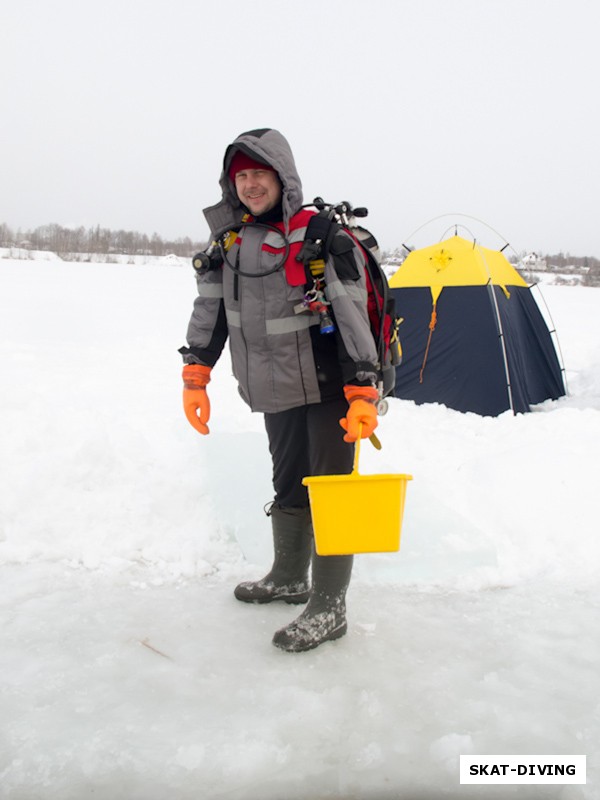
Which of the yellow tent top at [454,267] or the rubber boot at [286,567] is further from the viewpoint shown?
the yellow tent top at [454,267]

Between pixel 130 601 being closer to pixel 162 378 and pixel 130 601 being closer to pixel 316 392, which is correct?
pixel 316 392

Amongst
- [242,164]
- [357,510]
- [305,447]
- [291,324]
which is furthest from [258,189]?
[357,510]

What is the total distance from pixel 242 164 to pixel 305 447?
3.58ft

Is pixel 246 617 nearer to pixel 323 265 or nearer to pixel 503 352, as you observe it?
pixel 323 265

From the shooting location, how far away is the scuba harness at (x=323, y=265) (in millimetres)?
2143

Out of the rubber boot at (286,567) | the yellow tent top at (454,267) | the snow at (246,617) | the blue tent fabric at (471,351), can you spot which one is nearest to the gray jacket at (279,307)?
the rubber boot at (286,567)

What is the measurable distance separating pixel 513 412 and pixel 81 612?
4.48 metres

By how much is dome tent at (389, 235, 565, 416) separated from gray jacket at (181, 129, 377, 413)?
410 centimetres

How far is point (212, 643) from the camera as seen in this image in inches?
91.0

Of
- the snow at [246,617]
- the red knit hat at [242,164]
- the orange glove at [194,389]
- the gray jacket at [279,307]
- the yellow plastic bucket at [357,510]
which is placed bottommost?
the snow at [246,617]

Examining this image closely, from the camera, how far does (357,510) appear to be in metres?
2.01

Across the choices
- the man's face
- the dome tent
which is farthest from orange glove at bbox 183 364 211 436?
the dome tent

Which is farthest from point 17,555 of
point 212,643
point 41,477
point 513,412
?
point 513,412

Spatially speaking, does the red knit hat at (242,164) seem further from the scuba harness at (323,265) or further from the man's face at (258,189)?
the scuba harness at (323,265)
